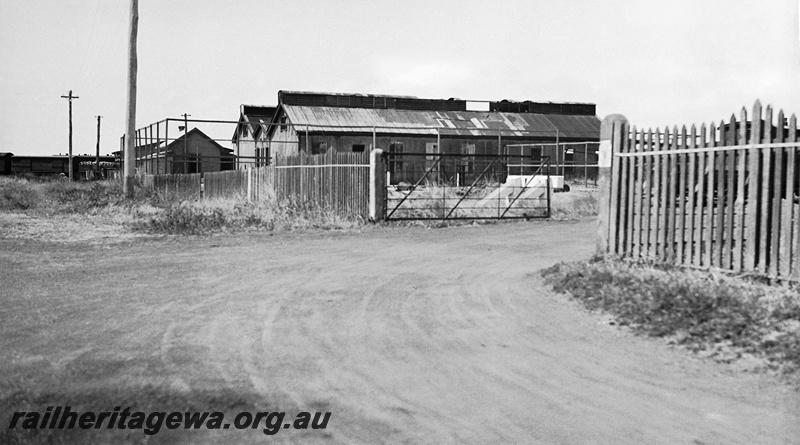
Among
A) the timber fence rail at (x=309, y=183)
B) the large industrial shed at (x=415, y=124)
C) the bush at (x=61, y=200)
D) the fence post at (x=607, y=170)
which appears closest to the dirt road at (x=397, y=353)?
the fence post at (x=607, y=170)

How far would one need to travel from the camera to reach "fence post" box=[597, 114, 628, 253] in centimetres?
1164

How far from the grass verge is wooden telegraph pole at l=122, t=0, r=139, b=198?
21.2m

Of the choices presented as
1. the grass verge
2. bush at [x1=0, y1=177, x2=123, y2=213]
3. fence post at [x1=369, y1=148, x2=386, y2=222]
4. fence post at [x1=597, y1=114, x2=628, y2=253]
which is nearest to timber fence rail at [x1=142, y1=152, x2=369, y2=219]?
fence post at [x1=369, y1=148, x2=386, y2=222]

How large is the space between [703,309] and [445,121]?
40.4 m

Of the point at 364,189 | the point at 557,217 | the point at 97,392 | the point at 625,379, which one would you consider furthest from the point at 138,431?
the point at 557,217

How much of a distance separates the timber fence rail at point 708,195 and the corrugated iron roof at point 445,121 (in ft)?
108

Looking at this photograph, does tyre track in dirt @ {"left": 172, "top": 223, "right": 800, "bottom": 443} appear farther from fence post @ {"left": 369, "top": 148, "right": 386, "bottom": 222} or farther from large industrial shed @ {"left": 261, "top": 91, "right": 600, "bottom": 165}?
large industrial shed @ {"left": 261, "top": 91, "right": 600, "bottom": 165}

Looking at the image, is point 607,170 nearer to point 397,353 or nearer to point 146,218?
point 397,353

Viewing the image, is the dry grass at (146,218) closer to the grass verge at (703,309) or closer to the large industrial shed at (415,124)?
the grass verge at (703,309)

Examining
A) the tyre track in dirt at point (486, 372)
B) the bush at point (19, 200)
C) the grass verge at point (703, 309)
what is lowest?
the tyre track in dirt at point (486, 372)

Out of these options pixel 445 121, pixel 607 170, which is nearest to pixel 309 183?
pixel 607 170

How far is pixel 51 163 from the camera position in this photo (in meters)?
76.2

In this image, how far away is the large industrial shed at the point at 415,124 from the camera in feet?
147

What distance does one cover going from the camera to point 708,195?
975 cm
